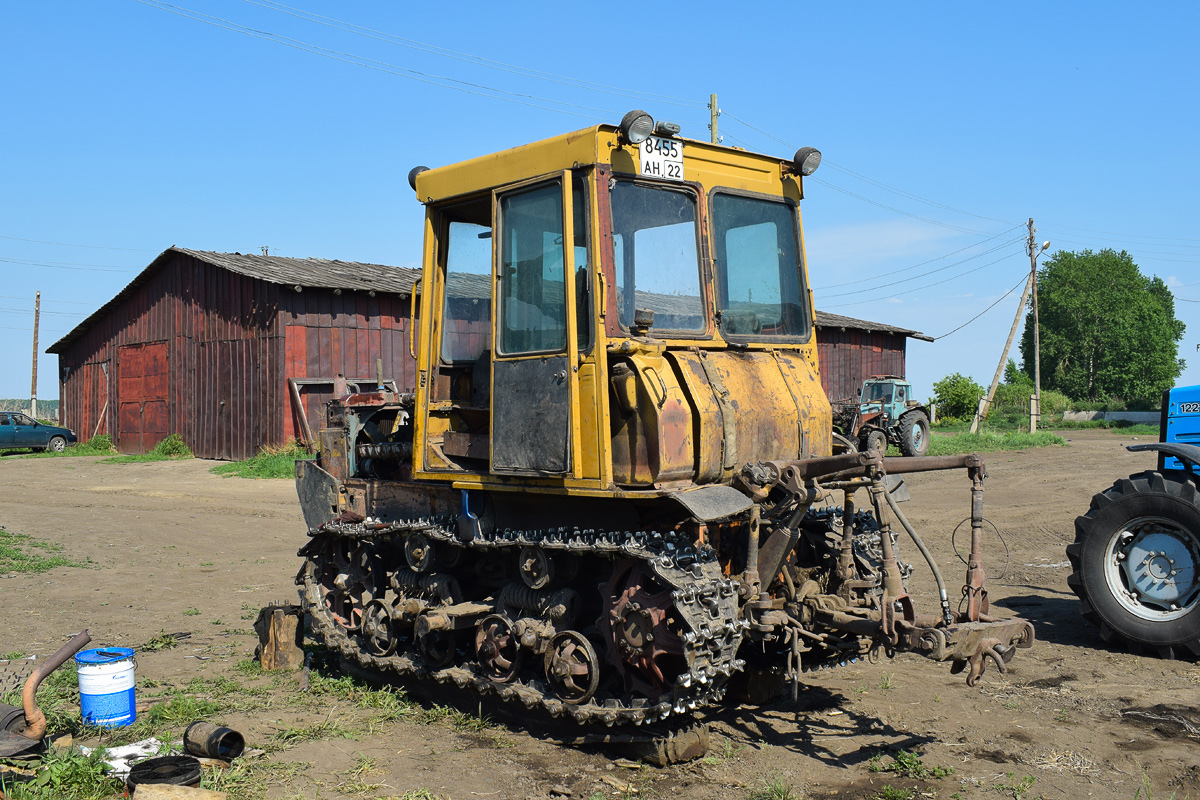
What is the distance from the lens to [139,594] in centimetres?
1045

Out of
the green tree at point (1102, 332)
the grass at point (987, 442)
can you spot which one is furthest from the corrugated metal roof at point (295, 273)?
the green tree at point (1102, 332)

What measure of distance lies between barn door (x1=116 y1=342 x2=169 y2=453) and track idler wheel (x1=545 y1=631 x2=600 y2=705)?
83.0ft

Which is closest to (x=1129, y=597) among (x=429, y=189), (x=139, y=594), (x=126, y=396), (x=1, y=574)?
(x=429, y=189)

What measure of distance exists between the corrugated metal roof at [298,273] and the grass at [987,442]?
1521 centimetres

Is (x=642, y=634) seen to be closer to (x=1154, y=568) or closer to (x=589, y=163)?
(x=589, y=163)

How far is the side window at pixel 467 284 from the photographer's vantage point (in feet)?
21.8

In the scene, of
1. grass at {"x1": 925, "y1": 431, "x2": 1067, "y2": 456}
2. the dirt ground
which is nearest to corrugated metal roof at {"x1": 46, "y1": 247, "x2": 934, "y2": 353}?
grass at {"x1": 925, "y1": 431, "x2": 1067, "y2": 456}

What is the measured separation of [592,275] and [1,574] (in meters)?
9.53

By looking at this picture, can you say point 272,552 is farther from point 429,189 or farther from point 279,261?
point 279,261

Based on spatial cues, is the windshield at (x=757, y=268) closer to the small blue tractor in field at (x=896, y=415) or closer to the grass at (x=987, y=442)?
the small blue tractor in field at (x=896, y=415)

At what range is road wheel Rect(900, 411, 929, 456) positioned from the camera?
84.2 feet

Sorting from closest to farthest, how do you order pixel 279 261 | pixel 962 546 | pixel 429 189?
pixel 429 189 < pixel 962 546 < pixel 279 261

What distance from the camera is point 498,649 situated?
6082 mm

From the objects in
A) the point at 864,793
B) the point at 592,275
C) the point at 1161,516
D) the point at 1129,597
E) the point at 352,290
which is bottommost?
the point at 864,793
